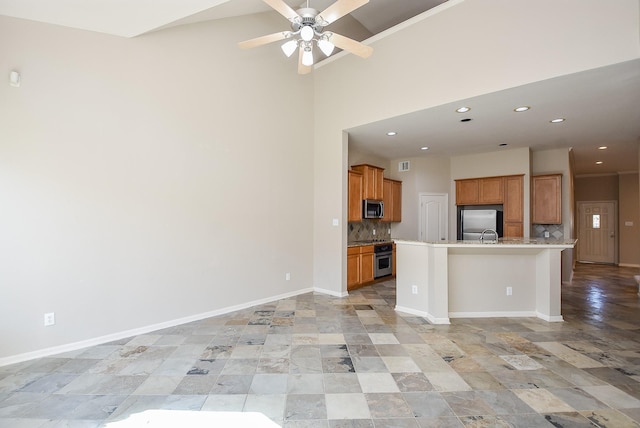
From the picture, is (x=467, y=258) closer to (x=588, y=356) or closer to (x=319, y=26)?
(x=588, y=356)

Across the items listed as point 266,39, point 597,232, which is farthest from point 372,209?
point 597,232

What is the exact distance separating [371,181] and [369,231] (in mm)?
1205

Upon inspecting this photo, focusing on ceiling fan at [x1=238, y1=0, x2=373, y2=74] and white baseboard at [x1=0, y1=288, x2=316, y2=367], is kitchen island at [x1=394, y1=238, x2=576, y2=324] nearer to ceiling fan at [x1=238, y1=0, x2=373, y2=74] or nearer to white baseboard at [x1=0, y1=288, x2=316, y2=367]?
white baseboard at [x1=0, y1=288, x2=316, y2=367]

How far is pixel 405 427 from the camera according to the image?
1861 mm

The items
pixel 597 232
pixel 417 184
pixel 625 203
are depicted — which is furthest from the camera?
pixel 597 232

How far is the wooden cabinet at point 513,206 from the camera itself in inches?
236

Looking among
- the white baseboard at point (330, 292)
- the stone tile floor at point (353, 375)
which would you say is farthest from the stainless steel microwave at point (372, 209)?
the stone tile floor at point (353, 375)

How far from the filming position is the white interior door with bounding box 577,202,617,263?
895cm

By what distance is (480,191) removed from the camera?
21.5 ft

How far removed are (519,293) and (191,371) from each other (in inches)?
163

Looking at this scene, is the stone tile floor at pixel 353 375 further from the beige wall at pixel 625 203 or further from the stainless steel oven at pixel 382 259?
the beige wall at pixel 625 203

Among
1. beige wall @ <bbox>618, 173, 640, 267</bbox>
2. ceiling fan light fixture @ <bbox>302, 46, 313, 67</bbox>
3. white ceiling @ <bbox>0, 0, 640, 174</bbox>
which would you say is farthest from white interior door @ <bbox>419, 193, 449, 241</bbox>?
beige wall @ <bbox>618, 173, 640, 267</bbox>

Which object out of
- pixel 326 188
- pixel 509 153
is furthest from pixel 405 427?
pixel 509 153

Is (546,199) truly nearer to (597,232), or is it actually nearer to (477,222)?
(477,222)
